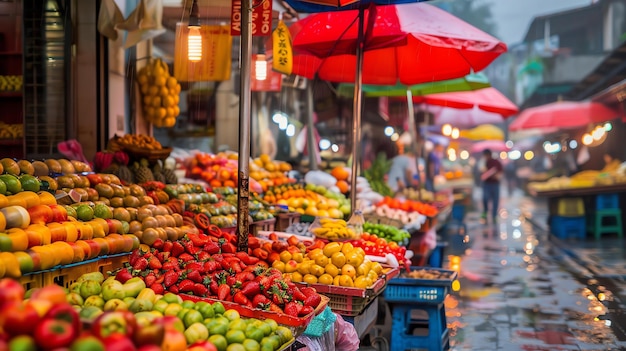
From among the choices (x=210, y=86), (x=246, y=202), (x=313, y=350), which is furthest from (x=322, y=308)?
(x=210, y=86)

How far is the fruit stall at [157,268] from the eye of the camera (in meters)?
2.61

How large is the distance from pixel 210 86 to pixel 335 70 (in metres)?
3.52

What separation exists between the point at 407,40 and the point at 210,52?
332cm

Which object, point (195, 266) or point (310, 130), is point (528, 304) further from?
point (310, 130)

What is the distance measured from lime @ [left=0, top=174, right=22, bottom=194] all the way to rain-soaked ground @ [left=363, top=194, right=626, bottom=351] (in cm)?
392

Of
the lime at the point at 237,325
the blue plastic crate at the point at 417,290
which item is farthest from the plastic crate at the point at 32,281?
the blue plastic crate at the point at 417,290

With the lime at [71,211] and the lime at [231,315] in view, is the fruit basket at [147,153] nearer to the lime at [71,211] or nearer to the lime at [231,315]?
the lime at [71,211]

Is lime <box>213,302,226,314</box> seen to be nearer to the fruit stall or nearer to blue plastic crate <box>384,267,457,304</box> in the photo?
the fruit stall

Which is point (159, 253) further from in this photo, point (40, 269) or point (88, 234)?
point (40, 269)

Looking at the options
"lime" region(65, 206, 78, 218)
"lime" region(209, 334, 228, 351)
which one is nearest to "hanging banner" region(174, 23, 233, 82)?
"lime" region(65, 206, 78, 218)

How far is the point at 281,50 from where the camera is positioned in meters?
8.52

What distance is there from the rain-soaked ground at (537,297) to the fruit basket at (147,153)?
3493 millimetres

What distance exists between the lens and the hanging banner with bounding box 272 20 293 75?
27.7ft

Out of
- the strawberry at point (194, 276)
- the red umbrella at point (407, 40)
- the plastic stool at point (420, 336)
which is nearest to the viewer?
the strawberry at point (194, 276)
